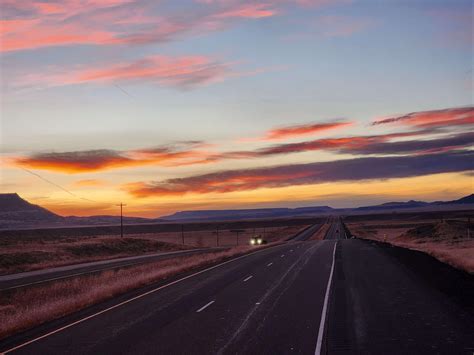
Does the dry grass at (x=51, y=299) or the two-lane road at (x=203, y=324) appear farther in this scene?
the dry grass at (x=51, y=299)

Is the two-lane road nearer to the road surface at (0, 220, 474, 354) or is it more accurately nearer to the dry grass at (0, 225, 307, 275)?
the road surface at (0, 220, 474, 354)

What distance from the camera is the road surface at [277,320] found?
36.2 feet

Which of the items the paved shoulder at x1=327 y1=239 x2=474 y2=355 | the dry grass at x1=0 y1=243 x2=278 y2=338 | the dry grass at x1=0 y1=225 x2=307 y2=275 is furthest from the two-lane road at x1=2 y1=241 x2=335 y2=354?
the dry grass at x1=0 y1=225 x2=307 y2=275

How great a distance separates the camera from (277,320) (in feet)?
45.4

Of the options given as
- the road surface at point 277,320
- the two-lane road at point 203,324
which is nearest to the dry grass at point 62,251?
the two-lane road at point 203,324

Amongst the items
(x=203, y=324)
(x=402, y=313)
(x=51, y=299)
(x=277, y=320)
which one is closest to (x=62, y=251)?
(x=51, y=299)

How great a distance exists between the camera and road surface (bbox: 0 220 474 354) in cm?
1104

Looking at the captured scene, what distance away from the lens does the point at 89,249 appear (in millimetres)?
63562

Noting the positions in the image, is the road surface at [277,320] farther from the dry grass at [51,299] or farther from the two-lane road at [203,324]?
the dry grass at [51,299]

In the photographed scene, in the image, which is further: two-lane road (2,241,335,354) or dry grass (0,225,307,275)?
dry grass (0,225,307,275)

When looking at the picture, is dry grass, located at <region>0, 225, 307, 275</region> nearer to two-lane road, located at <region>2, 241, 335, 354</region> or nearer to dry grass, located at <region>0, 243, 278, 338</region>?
dry grass, located at <region>0, 243, 278, 338</region>

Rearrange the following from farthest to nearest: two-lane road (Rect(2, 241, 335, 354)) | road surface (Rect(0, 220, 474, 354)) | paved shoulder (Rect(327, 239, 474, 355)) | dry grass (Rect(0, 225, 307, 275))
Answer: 1. dry grass (Rect(0, 225, 307, 275))
2. two-lane road (Rect(2, 241, 335, 354))
3. road surface (Rect(0, 220, 474, 354))
4. paved shoulder (Rect(327, 239, 474, 355))

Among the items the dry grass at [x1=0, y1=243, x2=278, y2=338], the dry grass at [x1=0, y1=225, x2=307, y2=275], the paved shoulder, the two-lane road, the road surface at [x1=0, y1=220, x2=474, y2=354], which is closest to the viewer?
the paved shoulder

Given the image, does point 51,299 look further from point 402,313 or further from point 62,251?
point 62,251
